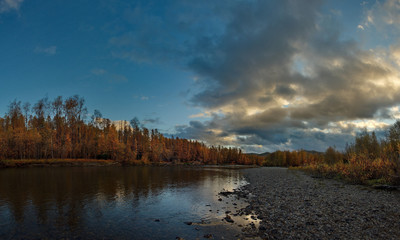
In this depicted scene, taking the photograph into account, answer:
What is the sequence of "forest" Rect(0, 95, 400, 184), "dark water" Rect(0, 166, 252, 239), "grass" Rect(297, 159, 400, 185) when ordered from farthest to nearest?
"forest" Rect(0, 95, 400, 184), "grass" Rect(297, 159, 400, 185), "dark water" Rect(0, 166, 252, 239)

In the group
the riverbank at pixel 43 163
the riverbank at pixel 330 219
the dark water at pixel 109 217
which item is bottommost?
the riverbank at pixel 43 163

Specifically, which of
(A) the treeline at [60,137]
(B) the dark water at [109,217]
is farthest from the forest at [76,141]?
(B) the dark water at [109,217]

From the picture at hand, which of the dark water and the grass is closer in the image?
the dark water

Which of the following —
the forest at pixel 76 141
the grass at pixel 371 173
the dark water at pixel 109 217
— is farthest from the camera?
the forest at pixel 76 141

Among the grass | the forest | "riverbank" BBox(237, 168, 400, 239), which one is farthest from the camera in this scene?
the forest

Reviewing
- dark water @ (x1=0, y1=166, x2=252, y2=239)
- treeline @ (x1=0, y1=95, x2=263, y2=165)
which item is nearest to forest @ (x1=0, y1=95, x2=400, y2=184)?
treeline @ (x1=0, y1=95, x2=263, y2=165)

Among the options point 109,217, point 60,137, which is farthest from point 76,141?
point 109,217

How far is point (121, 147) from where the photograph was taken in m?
112

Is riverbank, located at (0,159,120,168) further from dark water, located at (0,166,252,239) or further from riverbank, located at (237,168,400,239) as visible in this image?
riverbank, located at (237,168,400,239)

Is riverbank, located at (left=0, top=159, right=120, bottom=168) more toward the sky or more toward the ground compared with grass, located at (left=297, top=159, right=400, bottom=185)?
more toward the ground

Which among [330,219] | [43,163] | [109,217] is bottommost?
[43,163]

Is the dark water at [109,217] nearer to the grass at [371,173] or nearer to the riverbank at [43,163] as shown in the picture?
the grass at [371,173]

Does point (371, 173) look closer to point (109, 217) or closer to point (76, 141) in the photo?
point (109, 217)

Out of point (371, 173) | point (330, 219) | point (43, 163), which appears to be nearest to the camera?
point (330, 219)
